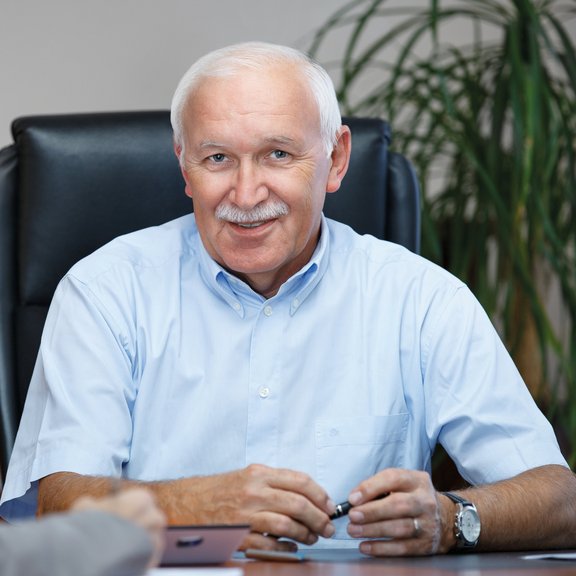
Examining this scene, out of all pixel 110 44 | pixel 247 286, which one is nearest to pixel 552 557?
pixel 247 286

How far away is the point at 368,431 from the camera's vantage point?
1498 millimetres

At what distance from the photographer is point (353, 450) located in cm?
148

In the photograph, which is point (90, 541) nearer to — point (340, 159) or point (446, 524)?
point (446, 524)

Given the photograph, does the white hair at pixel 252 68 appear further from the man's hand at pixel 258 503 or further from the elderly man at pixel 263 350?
the man's hand at pixel 258 503

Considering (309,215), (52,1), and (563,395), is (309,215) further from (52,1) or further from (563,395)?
(563,395)

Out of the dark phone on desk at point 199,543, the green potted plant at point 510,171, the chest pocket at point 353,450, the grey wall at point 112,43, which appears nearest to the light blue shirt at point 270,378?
the chest pocket at point 353,450

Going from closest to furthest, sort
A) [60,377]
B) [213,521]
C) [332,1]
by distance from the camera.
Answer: [213,521]
[60,377]
[332,1]

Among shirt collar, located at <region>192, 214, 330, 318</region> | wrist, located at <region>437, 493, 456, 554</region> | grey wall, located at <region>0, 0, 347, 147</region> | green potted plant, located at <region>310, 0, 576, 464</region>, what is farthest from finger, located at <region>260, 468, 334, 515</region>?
grey wall, located at <region>0, 0, 347, 147</region>

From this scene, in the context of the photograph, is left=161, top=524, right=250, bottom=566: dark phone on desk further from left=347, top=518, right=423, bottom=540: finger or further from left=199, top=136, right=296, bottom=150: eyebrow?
left=199, top=136, right=296, bottom=150: eyebrow

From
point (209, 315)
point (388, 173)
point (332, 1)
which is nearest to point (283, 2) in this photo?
point (332, 1)

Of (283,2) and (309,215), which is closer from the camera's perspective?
(309,215)

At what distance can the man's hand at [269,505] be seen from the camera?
1.17 metres

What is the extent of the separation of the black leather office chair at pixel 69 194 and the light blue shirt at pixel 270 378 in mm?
77

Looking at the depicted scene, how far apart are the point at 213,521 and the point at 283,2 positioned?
1964 millimetres
